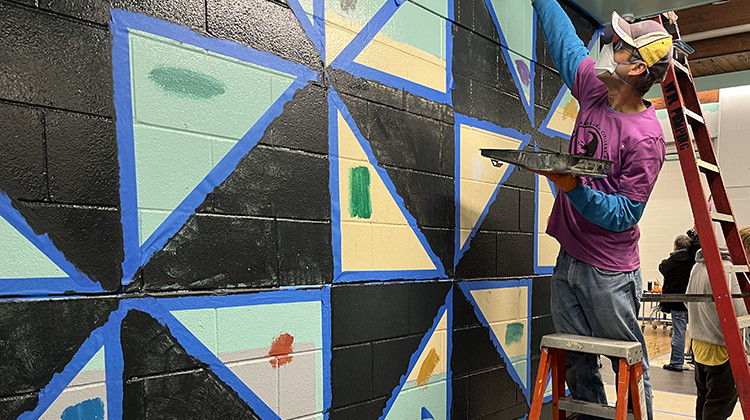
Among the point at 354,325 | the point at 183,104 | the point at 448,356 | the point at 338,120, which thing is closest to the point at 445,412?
the point at 448,356

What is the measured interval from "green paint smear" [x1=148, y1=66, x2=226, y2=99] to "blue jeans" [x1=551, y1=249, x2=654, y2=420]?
4.84 ft

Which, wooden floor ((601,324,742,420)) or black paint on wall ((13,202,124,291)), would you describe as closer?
black paint on wall ((13,202,124,291))

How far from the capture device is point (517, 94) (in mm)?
2447

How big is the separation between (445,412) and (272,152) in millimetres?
1381

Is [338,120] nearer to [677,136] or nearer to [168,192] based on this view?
[168,192]

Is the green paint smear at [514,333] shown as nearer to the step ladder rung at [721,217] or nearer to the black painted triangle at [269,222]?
the step ladder rung at [721,217]

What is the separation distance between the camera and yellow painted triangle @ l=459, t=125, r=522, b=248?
2.15 metres

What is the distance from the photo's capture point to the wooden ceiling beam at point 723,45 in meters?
4.54

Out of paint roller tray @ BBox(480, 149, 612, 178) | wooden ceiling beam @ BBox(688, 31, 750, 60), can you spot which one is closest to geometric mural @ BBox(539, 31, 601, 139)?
paint roller tray @ BBox(480, 149, 612, 178)

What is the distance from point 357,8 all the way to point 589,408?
1730 millimetres

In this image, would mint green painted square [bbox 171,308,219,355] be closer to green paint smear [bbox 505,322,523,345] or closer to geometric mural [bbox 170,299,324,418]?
geometric mural [bbox 170,299,324,418]

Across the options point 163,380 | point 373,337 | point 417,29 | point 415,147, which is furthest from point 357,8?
point 163,380

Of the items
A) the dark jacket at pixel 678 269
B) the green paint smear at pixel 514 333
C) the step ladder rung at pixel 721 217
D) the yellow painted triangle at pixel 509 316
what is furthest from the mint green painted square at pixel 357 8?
the dark jacket at pixel 678 269

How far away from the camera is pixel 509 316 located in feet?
7.99
